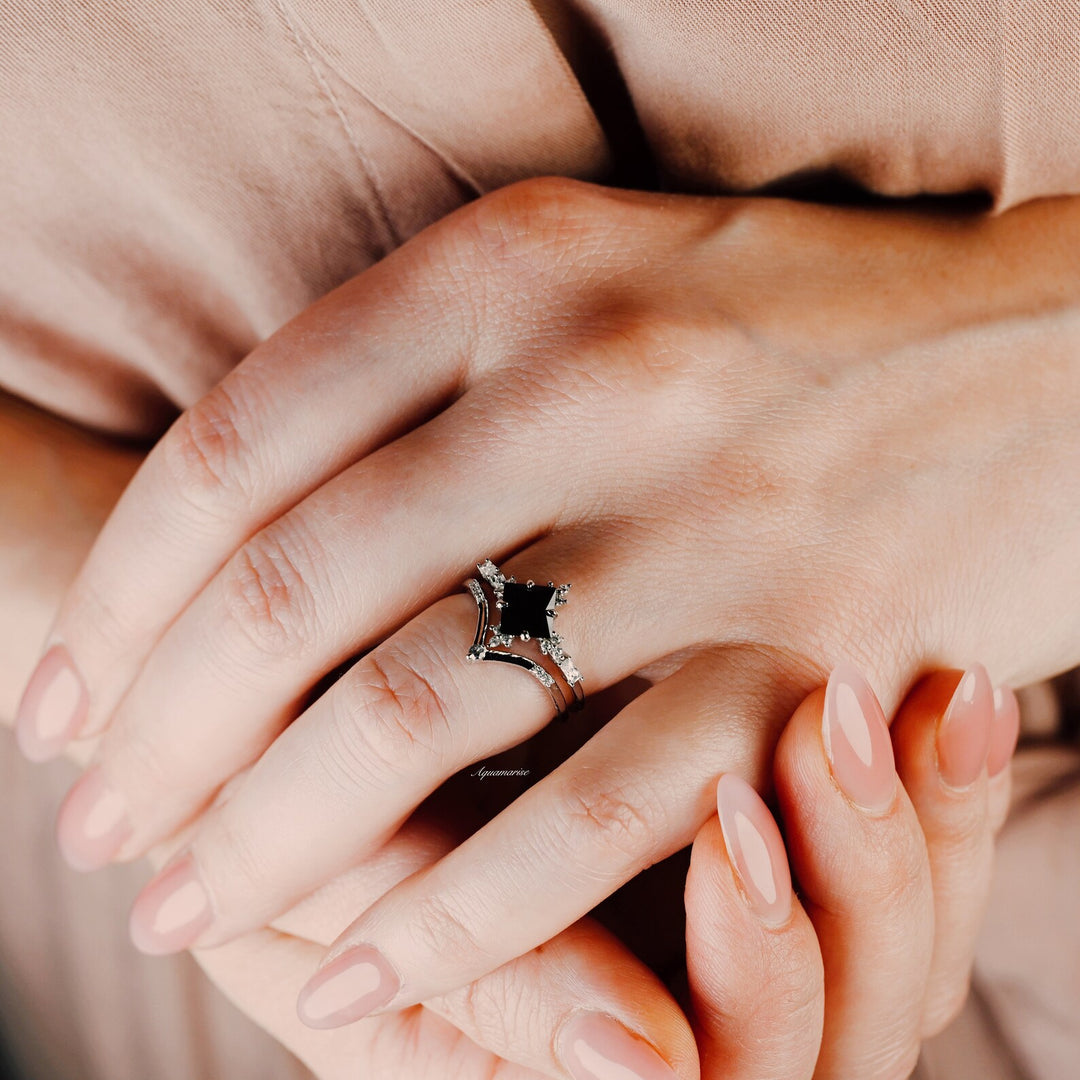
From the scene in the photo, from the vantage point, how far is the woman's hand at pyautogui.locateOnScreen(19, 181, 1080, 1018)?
66 centimetres

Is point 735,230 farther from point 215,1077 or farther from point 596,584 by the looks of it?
point 215,1077

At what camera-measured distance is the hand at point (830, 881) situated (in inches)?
25.0

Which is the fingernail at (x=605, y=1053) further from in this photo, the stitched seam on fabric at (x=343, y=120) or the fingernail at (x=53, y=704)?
the stitched seam on fabric at (x=343, y=120)

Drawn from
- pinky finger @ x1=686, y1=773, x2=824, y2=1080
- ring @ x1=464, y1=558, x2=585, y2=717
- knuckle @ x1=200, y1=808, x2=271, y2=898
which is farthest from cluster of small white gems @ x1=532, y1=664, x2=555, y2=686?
knuckle @ x1=200, y1=808, x2=271, y2=898

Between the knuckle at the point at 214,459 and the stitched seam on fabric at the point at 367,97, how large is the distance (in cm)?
25

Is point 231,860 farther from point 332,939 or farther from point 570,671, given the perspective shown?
point 570,671

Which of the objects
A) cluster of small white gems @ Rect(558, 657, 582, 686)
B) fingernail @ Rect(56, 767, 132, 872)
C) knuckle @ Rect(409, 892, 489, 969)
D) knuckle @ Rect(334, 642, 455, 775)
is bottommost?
knuckle @ Rect(409, 892, 489, 969)

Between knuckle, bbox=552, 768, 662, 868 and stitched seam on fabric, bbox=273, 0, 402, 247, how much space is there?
51cm

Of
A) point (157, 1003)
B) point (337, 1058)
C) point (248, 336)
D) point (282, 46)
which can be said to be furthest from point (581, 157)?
point (157, 1003)

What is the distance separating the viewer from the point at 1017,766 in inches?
39.5

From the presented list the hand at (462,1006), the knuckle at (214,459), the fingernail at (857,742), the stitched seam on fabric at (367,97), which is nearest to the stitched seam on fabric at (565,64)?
the stitched seam on fabric at (367,97)

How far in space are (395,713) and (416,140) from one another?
466 millimetres

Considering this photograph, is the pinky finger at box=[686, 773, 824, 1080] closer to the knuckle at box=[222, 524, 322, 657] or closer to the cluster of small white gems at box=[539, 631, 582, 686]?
the cluster of small white gems at box=[539, 631, 582, 686]

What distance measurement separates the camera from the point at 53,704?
784 mm
